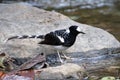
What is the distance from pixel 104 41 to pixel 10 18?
2.07 metres

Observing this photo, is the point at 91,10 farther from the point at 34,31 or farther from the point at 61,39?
the point at 61,39

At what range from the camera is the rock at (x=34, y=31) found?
791 cm

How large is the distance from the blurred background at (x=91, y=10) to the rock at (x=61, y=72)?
335cm

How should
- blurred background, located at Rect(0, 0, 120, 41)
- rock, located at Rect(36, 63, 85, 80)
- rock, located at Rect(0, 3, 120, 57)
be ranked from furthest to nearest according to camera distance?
blurred background, located at Rect(0, 0, 120, 41)
rock, located at Rect(0, 3, 120, 57)
rock, located at Rect(36, 63, 85, 80)

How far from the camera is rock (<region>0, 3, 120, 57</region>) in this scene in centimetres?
791

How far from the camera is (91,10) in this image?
13672 millimetres

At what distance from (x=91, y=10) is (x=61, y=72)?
23.3ft

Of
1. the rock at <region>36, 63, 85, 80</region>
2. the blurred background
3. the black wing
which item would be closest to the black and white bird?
the black wing

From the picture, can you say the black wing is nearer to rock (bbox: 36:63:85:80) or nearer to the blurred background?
rock (bbox: 36:63:85:80)

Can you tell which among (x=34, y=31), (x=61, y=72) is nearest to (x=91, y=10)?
(x=34, y=31)

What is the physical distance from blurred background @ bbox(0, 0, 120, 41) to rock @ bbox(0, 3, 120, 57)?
168cm

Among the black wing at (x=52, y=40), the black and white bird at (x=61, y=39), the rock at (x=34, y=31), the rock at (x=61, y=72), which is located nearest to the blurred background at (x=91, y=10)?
the rock at (x=34, y=31)

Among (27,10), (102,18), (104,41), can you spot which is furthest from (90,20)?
(104,41)

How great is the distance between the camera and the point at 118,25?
448 inches
